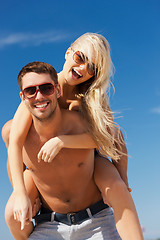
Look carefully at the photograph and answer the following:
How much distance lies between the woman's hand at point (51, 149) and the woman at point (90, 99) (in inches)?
5.0

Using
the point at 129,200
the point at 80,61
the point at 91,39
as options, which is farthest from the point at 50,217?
the point at 91,39

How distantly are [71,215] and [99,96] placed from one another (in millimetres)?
1399

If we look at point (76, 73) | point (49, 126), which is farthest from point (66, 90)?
point (49, 126)

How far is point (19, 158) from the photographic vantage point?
12.1 feet

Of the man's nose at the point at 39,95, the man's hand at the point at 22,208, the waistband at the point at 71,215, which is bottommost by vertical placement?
the waistband at the point at 71,215

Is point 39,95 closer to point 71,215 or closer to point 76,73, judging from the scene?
point 76,73

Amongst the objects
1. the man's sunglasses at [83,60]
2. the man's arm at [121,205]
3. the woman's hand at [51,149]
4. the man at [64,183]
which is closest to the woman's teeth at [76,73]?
the man's sunglasses at [83,60]

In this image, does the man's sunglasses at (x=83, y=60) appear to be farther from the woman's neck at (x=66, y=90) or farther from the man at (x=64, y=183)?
the man at (x=64, y=183)

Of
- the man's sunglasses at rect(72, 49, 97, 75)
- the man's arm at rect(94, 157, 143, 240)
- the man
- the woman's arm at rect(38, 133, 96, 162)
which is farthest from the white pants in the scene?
the man's sunglasses at rect(72, 49, 97, 75)

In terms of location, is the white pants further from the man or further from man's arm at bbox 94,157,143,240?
man's arm at bbox 94,157,143,240

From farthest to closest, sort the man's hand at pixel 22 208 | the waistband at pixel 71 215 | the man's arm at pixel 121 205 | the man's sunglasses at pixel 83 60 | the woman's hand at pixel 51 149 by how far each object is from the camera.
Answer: the man's sunglasses at pixel 83 60
the waistband at pixel 71 215
the man's arm at pixel 121 205
the woman's hand at pixel 51 149
the man's hand at pixel 22 208

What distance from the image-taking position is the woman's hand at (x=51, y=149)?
3.49 metres

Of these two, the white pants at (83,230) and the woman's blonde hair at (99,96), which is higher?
the woman's blonde hair at (99,96)

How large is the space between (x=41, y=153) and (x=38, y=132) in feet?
1.09
